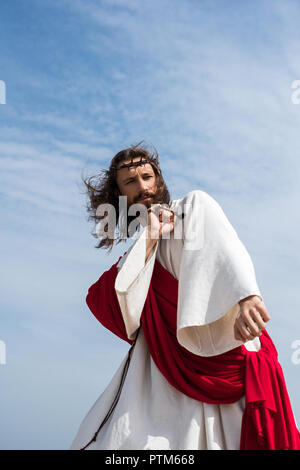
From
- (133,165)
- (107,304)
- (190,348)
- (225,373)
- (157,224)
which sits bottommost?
(225,373)

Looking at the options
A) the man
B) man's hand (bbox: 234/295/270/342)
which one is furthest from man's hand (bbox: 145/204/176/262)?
man's hand (bbox: 234/295/270/342)

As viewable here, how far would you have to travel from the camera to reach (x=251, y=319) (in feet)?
8.34

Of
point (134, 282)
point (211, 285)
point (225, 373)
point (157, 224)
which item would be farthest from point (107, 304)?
point (225, 373)

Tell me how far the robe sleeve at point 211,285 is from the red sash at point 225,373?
4.6 inches

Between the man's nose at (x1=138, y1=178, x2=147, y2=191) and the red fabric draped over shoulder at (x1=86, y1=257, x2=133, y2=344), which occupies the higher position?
the man's nose at (x1=138, y1=178, x2=147, y2=191)

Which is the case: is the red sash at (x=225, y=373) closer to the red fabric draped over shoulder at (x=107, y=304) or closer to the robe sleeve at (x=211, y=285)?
the red fabric draped over shoulder at (x=107, y=304)

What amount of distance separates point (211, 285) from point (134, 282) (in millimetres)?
415

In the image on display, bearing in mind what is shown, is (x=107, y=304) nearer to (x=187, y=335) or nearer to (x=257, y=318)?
(x=187, y=335)

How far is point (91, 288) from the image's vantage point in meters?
3.33

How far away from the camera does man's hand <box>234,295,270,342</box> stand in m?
2.53

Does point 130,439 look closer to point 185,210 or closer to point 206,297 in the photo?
point 206,297

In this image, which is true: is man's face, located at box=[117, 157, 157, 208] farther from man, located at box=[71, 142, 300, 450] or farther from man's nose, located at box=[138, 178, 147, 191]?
man, located at box=[71, 142, 300, 450]
